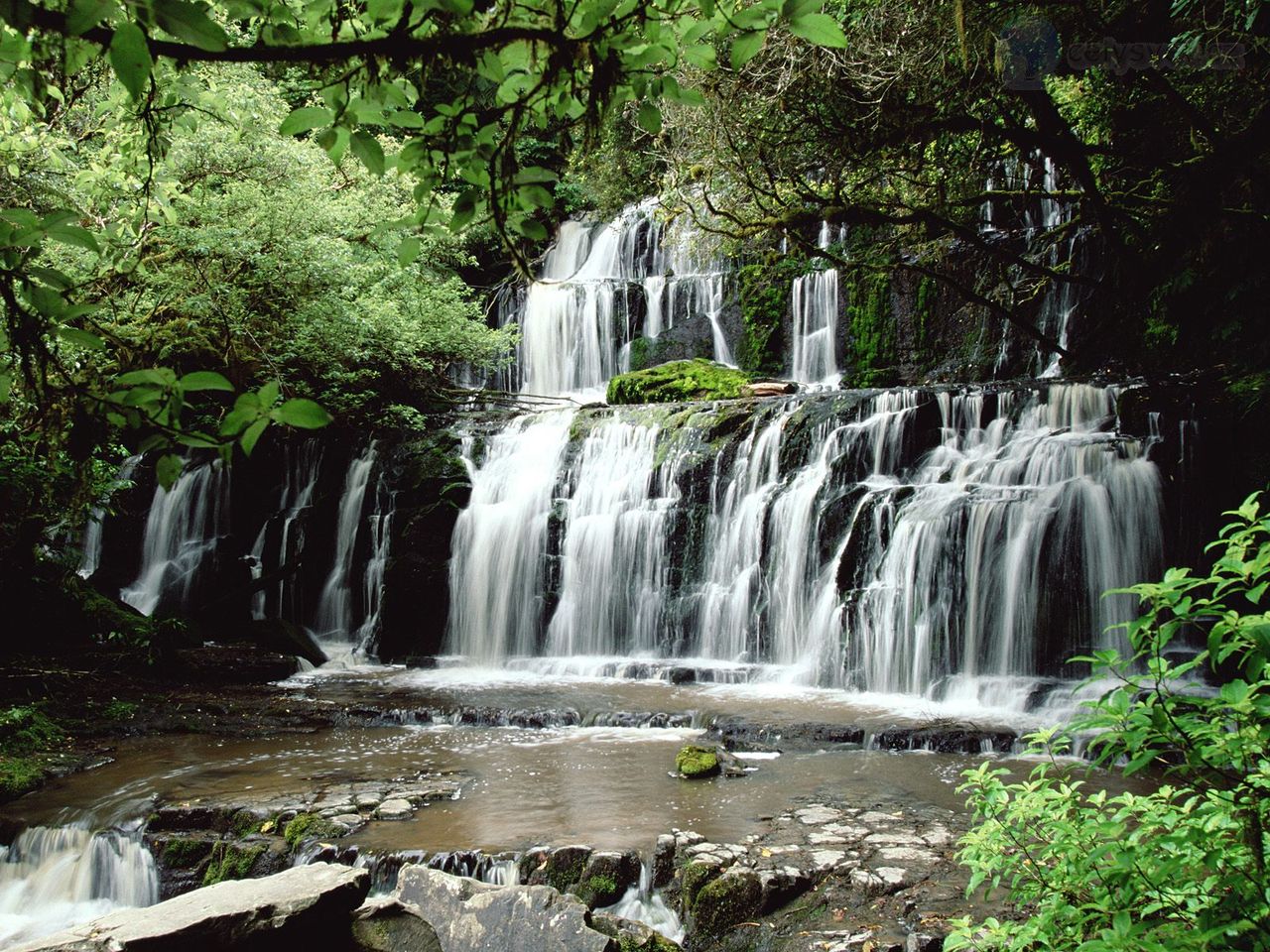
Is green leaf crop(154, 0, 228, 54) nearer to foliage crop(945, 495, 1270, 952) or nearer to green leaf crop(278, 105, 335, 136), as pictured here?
green leaf crop(278, 105, 335, 136)

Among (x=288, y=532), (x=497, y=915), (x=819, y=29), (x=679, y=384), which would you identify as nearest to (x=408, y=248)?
(x=819, y=29)

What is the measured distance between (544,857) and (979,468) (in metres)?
8.06

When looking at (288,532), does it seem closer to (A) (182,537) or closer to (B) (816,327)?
(A) (182,537)

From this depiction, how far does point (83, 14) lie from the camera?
152cm

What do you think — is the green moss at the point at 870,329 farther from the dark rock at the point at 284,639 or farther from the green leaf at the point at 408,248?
the green leaf at the point at 408,248

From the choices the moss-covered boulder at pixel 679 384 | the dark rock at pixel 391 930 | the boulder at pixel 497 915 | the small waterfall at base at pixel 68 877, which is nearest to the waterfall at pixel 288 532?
the moss-covered boulder at pixel 679 384

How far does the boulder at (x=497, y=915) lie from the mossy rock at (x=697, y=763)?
8.58 feet

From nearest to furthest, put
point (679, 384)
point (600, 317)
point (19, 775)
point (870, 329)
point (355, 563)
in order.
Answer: point (19, 775) → point (355, 563) → point (679, 384) → point (870, 329) → point (600, 317)

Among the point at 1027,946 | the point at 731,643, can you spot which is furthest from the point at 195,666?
the point at 1027,946

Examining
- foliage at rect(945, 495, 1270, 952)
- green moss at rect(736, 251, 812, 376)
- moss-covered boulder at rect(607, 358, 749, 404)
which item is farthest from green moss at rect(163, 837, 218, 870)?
green moss at rect(736, 251, 812, 376)

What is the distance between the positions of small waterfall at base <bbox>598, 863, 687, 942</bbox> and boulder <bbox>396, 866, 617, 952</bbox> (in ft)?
1.88

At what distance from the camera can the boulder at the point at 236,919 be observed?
164 inches

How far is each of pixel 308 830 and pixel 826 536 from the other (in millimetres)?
7551

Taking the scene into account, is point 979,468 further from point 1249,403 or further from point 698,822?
point 698,822
